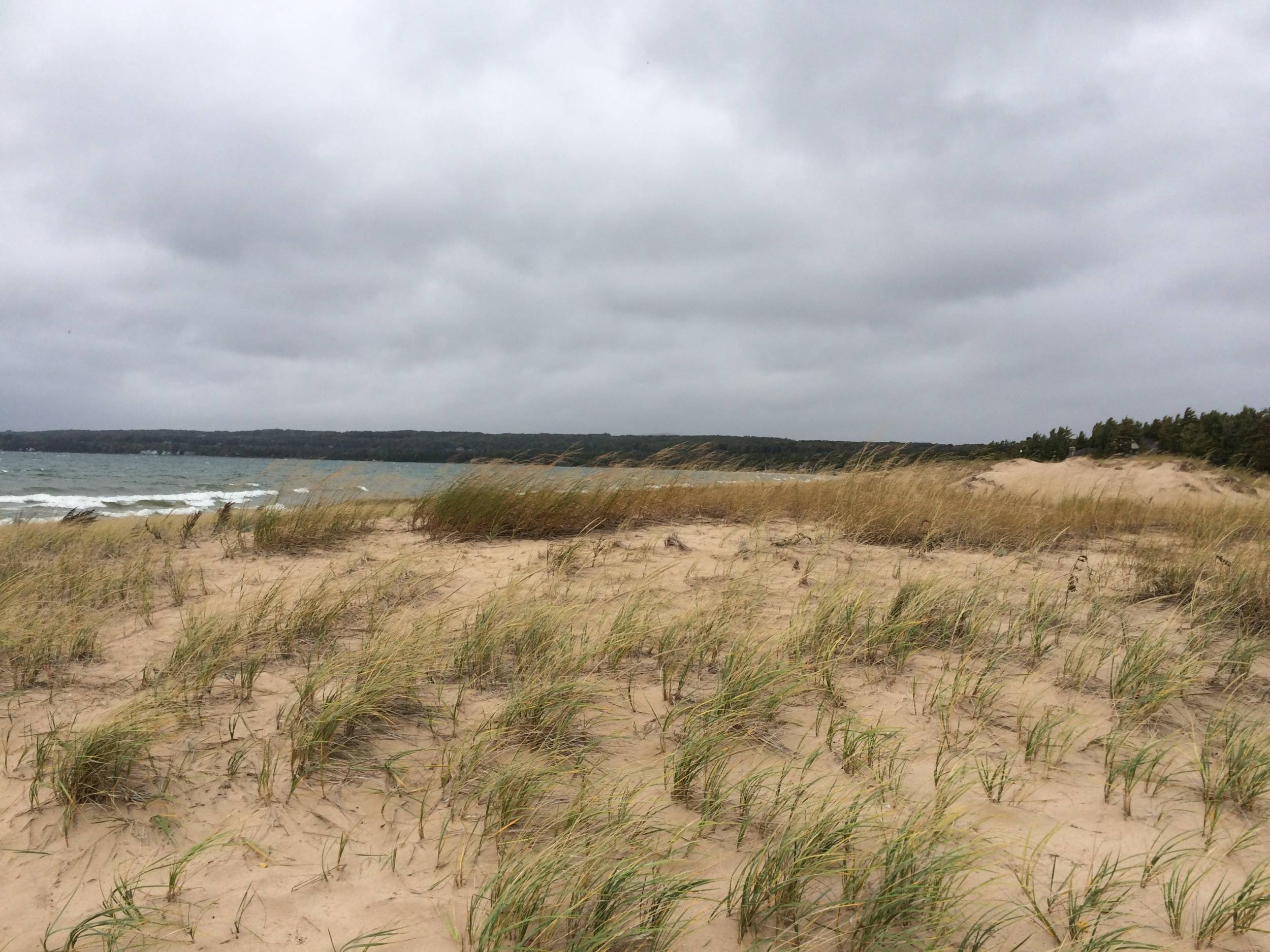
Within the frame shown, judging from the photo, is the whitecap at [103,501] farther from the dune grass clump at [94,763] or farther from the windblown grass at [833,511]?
the dune grass clump at [94,763]

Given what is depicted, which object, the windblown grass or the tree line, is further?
the tree line

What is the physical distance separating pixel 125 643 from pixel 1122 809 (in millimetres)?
4830

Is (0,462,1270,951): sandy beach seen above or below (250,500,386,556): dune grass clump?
below

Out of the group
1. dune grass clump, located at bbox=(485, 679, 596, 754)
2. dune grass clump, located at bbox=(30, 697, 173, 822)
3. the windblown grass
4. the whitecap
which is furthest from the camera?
the whitecap

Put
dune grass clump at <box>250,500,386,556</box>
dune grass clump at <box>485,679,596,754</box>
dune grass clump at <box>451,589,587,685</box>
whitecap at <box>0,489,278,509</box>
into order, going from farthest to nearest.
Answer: whitecap at <box>0,489,278,509</box>
dune grass clump at <box>250,500,386,556</box>
dune grass clump at <box>451,589,587,685</box>
dune grass clump at <box>485,679,596,754</box>

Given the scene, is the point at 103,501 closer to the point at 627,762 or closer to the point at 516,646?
the point at 516,646

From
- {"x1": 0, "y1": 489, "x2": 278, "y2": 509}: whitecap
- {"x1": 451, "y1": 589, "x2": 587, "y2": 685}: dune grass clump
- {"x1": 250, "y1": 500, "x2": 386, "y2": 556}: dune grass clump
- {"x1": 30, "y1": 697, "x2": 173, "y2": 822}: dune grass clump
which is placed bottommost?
{"x1": 0, "y1": 489, "x2": 278, "y2": 509}: whitecap

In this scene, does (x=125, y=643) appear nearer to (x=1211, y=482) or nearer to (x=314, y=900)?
(x=314, y=900)

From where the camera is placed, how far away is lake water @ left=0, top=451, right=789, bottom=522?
22.5ft

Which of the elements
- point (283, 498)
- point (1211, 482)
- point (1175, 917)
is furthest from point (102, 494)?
point (1211, 482)

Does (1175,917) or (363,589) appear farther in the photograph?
(363,589)

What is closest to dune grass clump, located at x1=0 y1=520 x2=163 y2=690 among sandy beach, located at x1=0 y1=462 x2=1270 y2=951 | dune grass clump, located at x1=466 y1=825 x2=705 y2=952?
sandy beach, located at x1=0 y1=462 x2=1270 y2=951

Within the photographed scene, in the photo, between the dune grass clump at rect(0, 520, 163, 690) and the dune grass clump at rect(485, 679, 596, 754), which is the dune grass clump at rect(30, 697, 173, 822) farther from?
the dune grass clump at rect(485, 679, 596, 754)

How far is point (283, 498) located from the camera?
666 centimetres
